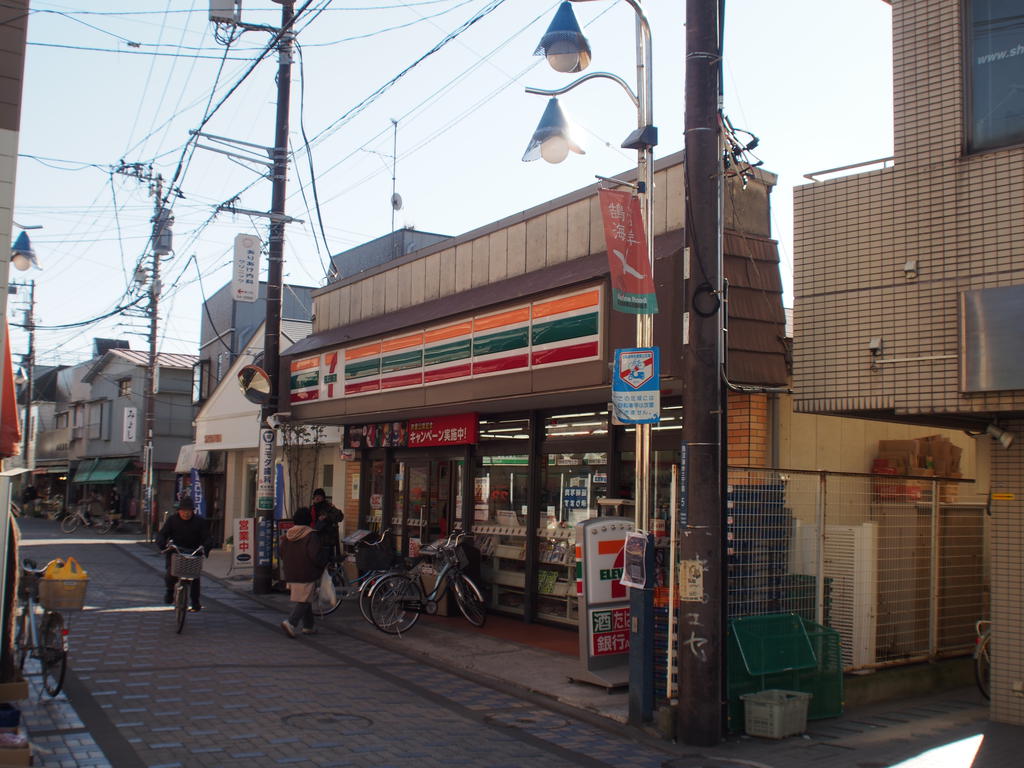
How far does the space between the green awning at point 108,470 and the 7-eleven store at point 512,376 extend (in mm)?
30362

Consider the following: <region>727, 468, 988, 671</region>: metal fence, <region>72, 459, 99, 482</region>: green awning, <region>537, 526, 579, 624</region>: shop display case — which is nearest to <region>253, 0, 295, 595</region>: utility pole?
<region>537, 526, 579, 624</region>: shop display case

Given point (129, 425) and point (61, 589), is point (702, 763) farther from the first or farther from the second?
point (129, 425)

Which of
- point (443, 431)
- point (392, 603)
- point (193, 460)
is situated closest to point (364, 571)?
point (443, 431)

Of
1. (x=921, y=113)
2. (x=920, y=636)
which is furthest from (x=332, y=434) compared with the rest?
(x=921, y=113)

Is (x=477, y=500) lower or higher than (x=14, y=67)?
lower

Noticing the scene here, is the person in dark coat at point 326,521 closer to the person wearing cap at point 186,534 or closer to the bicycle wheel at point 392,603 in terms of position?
the bicycle wheel at point 392,603

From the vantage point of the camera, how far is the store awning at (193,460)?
90.8 feet

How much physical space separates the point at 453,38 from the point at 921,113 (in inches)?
240

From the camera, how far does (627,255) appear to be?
804 centimetres

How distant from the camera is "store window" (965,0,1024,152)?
7652mm

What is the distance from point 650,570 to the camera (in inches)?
315

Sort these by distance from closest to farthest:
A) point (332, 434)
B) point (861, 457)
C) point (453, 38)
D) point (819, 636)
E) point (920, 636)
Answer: point (819, 636) → point (920, 636) → point (861, 457) → point (453, 38) → point (332, 434)

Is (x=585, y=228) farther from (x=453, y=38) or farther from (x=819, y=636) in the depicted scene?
(x=819, y=636)

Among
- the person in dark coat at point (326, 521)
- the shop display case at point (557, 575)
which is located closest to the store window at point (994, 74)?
the shop display case at point (557, 575)
